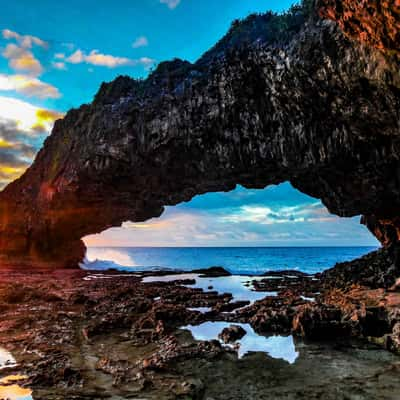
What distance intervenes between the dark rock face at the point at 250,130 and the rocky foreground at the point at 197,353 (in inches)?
307

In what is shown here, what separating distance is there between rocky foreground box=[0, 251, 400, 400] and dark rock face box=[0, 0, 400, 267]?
25.6ft

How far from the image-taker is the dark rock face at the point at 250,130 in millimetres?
15328

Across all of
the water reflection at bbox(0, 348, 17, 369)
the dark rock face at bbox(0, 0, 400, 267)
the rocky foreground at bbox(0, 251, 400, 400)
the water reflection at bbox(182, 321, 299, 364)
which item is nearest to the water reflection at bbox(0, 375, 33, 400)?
the rocky foreground at bbox(0, 251, 400, 400)

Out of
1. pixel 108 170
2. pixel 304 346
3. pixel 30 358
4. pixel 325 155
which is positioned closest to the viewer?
pixel 30 358

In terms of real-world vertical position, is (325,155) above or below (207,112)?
below

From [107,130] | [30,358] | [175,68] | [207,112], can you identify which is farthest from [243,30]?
[30,358]

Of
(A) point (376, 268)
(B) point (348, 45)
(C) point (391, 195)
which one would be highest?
(B) point (348, 45)

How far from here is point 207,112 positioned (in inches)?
914

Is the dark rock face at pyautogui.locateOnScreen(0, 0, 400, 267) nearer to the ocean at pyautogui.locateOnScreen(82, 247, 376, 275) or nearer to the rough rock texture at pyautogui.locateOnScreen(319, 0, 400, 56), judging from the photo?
the rough rock texture at pyautogui.locateOnScreen(319, 0, 400, 56)

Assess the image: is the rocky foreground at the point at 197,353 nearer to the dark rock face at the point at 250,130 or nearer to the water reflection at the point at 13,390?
the water reflection at the point at 13,390

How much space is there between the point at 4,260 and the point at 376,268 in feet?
140

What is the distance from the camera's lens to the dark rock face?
15.3 meters

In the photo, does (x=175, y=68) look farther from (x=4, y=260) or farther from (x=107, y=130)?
(x=4, y=260)

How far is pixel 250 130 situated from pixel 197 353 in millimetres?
16460
